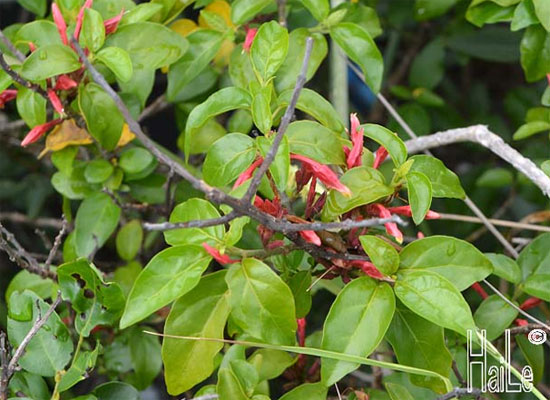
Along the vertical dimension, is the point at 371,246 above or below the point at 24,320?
above

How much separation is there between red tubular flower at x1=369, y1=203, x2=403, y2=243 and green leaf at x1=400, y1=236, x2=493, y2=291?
30 mm

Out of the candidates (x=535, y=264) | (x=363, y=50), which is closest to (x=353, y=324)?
(x=535, y=264)

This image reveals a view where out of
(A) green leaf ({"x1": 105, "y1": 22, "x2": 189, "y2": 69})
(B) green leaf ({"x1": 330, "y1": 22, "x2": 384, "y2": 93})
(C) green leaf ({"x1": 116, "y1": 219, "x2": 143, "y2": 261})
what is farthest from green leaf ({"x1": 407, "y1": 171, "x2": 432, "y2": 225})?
(C) green leaf ({"x1": 116, "y1": 219, "x2": 143, "y2": 261})

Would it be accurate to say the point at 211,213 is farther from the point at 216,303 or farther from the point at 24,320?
the point at 24,320

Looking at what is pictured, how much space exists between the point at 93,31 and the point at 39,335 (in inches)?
14.0

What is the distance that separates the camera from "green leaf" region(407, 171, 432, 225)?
2.48 feet

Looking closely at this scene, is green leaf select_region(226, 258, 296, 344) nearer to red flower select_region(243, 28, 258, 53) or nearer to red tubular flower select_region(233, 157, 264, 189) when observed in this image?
red tubular flower select_region(233, 157, 264, 189)

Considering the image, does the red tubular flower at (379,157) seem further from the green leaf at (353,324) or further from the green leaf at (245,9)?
the green leaf at (245,9)

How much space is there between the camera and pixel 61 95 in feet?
3.18

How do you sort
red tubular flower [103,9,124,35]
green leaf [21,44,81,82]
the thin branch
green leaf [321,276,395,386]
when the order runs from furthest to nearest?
red tubular flower [103,9,124,35] → green leaf [21,44,81,82] → green leaf [321,276,395,386] → the thin branch

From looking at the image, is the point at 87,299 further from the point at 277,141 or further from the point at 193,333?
the point at 277,141

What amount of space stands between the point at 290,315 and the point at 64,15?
20.5 inches

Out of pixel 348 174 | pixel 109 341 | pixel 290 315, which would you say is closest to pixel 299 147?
pixel 348 174

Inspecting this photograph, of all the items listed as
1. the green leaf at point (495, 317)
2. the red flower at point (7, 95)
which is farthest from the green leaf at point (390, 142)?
the red flower at point (7, 95)
